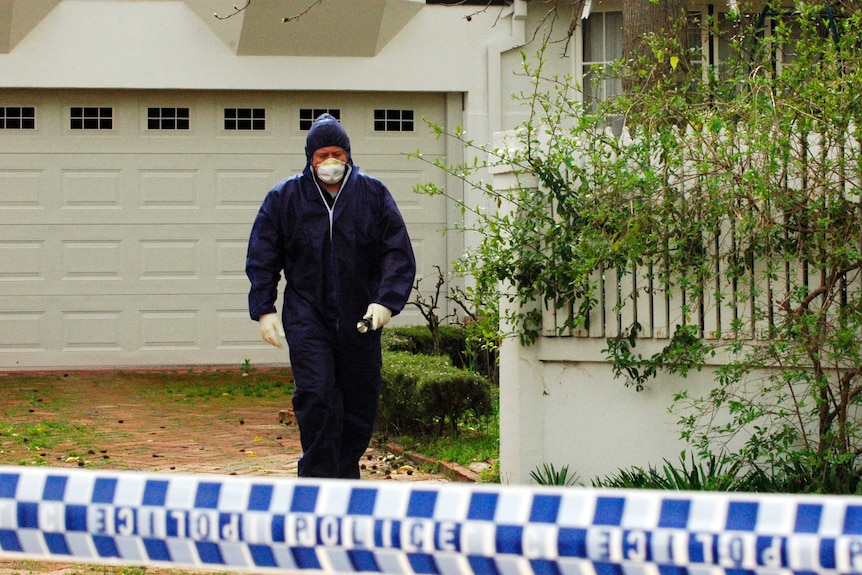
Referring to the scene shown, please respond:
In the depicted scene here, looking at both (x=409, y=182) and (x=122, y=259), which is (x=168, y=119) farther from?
(x=409, y=182)

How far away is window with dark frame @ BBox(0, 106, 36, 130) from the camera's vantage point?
1238cm

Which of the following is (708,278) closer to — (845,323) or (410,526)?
(845,323)

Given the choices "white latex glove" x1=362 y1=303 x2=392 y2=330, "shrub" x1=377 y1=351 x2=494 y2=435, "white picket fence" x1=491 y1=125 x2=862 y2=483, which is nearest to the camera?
"white picket fence" x1=491 y1=125 x2=862 y2=483

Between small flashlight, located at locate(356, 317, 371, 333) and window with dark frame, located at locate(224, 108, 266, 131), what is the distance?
7.50 meters

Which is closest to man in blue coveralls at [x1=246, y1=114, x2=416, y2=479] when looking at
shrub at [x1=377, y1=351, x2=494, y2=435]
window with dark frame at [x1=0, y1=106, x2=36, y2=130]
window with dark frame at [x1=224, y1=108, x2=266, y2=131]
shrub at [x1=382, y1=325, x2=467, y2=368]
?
shrub at [x1=377, y1=351, x2=494, y2=435]

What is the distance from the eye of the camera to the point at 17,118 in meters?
12.4

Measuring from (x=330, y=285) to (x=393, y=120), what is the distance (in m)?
7.44

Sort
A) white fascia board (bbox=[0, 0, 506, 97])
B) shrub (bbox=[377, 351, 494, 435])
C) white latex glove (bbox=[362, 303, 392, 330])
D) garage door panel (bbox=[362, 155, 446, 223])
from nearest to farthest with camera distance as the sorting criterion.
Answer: white latex glove (bbox=[362, 303, 392, 330]), shrub (bbox=[377, 351, 494, 435]), white fascia board (bbox=[0, 0, 506, 97]), garage door panel (bbox=[362, 155, 446, 223])

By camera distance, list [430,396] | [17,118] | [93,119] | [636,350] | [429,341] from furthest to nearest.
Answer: [93,119] → [17,118] → [429,341] → [430,396] → [636,350]

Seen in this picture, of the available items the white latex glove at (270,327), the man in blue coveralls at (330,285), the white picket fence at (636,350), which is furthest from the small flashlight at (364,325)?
the white picket fence at (636,350)

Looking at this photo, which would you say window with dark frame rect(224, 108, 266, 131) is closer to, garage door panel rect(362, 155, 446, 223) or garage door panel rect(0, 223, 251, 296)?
garage door panel rect(0, 223, 251, 296)

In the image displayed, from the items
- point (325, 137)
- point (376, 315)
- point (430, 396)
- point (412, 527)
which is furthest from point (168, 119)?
point (412, 527)

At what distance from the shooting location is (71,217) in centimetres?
1252

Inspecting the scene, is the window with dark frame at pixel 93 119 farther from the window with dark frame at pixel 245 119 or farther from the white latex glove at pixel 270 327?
the white latex glove at pixel 270 327
